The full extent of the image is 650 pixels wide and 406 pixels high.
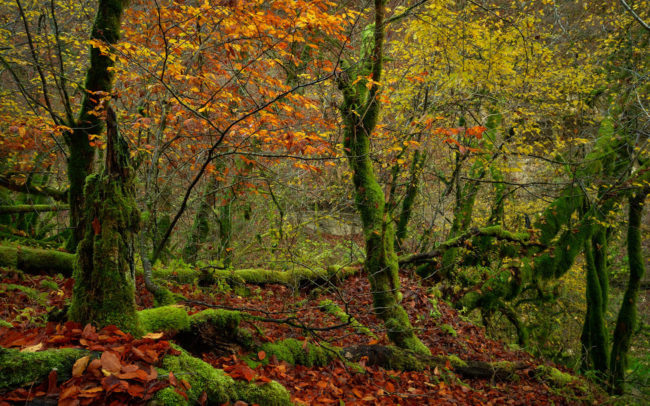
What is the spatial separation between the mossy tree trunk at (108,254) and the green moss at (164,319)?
0.41 meters

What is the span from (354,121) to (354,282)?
453 cm

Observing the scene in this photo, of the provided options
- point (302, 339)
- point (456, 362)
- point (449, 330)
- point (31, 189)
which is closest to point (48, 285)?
point (302, 339)

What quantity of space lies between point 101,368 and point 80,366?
0.34 feet

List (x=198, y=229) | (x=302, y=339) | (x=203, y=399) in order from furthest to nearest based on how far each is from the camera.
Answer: (x=198, y=229) → (x=302, y=339) → (x=203, y=399)

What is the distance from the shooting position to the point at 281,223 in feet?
25.8

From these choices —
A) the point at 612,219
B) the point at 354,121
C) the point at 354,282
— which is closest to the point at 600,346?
Result: the point at 612,219

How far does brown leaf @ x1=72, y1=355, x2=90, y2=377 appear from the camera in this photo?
6.27 ft

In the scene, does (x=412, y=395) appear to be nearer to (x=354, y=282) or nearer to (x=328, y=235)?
(x=354, y=282)

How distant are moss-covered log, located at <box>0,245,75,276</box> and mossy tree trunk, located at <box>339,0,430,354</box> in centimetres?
462

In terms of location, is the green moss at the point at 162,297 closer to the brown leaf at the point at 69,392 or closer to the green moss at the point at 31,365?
the green moss at the point at 31,365

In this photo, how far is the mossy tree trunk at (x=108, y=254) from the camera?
259 cm

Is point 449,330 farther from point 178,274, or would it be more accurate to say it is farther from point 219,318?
point 178,274

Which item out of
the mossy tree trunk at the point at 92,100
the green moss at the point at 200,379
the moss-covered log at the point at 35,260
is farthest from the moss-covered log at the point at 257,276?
the green moss at the point at 200,379

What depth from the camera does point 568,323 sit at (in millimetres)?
13828
